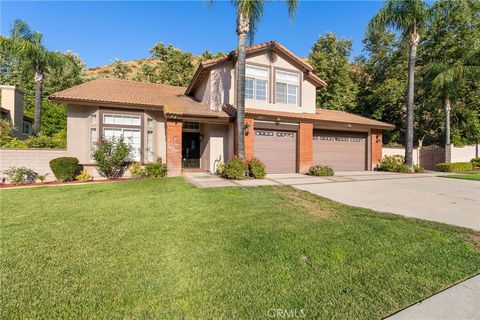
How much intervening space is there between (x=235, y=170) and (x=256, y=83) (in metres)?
6.06

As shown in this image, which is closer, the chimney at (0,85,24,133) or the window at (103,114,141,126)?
the window at (103,114,141,126)

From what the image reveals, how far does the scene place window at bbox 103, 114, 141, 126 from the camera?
40.8ft

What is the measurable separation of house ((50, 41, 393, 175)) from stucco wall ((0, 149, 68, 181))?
872 mm

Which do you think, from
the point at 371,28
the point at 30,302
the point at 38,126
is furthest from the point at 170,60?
the point at 30,302

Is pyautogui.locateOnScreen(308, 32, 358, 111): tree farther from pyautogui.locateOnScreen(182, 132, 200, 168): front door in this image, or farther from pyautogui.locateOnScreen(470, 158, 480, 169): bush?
pyautogui.locateOnScreen(182, 132, 200, 168): front door

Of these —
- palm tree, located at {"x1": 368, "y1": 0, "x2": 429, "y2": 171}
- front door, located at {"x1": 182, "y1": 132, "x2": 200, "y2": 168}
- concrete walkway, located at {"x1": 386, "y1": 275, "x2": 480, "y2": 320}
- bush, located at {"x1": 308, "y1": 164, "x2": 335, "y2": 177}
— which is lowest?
concrete walkway, located at {"x1": 386, "y1": 275, "x2": 480, "y2": 320}

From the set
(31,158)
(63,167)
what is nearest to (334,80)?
(63,167)

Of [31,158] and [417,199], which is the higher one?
[31,158]

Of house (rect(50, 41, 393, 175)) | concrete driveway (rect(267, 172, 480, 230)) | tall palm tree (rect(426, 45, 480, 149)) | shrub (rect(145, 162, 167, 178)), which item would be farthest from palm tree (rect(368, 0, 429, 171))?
shrub (rect(145, 162, 167, 178))

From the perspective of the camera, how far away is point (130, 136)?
12906mm

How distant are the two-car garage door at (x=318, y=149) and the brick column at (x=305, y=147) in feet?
1.02

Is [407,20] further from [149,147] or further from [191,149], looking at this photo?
[149,147]

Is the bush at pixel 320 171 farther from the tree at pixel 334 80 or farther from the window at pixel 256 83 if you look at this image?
the tree at pixel 334 80

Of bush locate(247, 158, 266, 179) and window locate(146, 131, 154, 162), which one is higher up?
window locate(146, 131, 154, 162)
